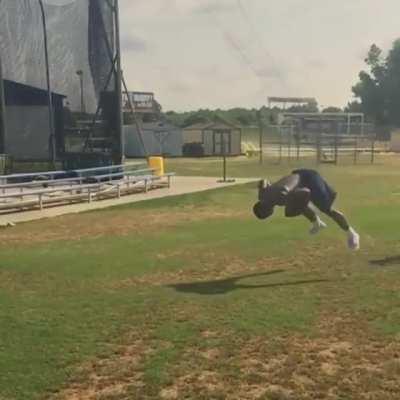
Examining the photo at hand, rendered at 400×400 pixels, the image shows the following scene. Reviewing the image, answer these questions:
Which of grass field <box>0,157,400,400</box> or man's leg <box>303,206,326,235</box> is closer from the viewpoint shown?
grass field <box>0,157,400,400</box>

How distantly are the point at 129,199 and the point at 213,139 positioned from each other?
32.7 m

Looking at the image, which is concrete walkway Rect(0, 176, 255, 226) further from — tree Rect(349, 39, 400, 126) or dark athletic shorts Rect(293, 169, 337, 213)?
tree Rect(349, 39, 400, 126)

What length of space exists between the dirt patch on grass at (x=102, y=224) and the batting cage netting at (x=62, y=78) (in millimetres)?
9526

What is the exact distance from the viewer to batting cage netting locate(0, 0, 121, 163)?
24.3m

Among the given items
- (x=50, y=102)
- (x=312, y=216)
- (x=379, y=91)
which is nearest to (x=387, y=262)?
(x=312, y=216)

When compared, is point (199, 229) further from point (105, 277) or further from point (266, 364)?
point (266, 364)

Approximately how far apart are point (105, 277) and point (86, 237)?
383cm

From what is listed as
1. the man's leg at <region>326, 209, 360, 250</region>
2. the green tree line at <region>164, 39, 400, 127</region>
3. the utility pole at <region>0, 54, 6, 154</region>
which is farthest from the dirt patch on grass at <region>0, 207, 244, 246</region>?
the green tree line at <region>164, 39, 400, 127</region>

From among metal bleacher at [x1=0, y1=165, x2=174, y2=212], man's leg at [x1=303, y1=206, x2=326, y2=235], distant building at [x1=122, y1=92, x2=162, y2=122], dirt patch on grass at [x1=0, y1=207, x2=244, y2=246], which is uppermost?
distant building at [x1=122, y1=92, x2=162, y2=122]

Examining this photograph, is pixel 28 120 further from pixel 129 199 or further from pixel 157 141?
pixel 157 141

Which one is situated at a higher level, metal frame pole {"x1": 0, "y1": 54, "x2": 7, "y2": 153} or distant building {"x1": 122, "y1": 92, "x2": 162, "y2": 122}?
distant building {"x1": 122, "y1": 92, "x2": 162, "y2": 122}

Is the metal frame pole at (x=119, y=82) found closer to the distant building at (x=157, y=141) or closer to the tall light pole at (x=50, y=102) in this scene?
the tall light pole at (x=50, y=102)

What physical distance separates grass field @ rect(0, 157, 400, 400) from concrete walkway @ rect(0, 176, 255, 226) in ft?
10.4

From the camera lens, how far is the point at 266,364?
5.00 metres
